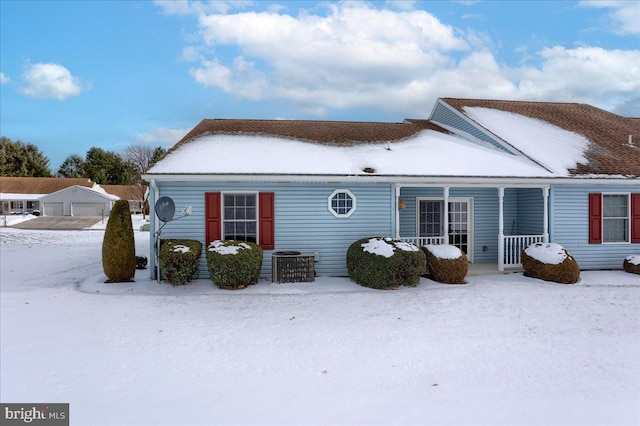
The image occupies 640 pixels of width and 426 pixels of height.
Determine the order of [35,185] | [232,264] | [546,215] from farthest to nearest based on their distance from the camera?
[35,185], [546,215], [232,264]

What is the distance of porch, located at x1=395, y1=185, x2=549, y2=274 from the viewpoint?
40.4 ft

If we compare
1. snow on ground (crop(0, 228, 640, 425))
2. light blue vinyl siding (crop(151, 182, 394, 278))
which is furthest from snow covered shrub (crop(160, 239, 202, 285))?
light blue vinyl siding (crop(151, 182, 394, 278))

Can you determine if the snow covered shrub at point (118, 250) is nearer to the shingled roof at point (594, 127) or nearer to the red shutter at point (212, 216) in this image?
the red shutter at point (212, 216)

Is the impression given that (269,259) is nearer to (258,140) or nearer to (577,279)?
(258,140)

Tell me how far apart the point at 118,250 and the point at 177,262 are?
6.29ft

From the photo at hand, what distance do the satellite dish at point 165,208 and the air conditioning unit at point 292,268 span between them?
2690mm

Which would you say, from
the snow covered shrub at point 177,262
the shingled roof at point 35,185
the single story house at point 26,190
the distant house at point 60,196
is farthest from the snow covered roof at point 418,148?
the shingled roof at point 35,185

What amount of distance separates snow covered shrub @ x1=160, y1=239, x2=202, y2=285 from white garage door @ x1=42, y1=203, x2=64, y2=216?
41740 millimetres

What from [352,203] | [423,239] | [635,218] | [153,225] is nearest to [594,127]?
[635,218]

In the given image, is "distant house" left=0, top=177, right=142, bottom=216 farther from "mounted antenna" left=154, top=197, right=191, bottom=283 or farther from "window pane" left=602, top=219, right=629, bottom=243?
"window pane" left=602, top=219, right=629, bottom=243

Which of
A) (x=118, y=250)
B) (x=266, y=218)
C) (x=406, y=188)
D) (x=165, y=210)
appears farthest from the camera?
(x=406, y=188)

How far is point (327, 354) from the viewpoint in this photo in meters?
5.58

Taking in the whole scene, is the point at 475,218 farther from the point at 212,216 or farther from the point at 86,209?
the point at 86,209

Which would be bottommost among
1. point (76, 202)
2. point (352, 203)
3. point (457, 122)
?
point (352, 203)
